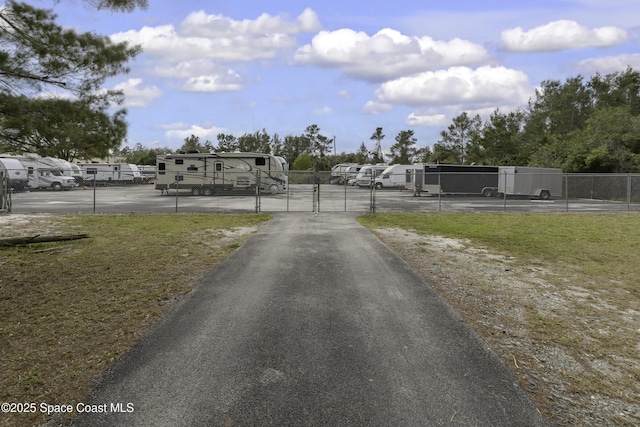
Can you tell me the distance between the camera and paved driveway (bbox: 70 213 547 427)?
338 centimetres

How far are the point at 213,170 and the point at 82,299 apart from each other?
78.0 feet

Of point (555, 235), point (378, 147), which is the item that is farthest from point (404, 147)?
point (555, 235)

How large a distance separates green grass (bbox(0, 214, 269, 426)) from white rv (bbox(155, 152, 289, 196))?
16318mm

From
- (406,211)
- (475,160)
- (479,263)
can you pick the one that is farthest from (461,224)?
(475,160)

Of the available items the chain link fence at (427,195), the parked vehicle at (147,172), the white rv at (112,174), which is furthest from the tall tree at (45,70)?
the parked vehicle at (147,172)

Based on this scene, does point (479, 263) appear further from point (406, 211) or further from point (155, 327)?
point (406, 211)

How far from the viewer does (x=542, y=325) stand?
5.45 meters

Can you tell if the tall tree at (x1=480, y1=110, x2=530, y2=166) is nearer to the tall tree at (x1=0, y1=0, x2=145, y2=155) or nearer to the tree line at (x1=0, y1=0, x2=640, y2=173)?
the tree line at (x1=0, y1=0, x2=640, y2=173)

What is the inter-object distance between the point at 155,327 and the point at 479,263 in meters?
6.58

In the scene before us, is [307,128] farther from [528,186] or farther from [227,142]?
[528,186]

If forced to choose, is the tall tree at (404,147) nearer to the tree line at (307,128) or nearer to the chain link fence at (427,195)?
the tree line at (307,128)

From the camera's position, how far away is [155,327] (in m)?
5.19

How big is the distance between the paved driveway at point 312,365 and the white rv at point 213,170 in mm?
22630

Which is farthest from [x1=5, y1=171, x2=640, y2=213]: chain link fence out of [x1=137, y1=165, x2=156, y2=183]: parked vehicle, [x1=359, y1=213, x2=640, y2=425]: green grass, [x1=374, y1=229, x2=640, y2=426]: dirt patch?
[x1=137, y1=165, x2=156, y2=183]: parked vehicle
